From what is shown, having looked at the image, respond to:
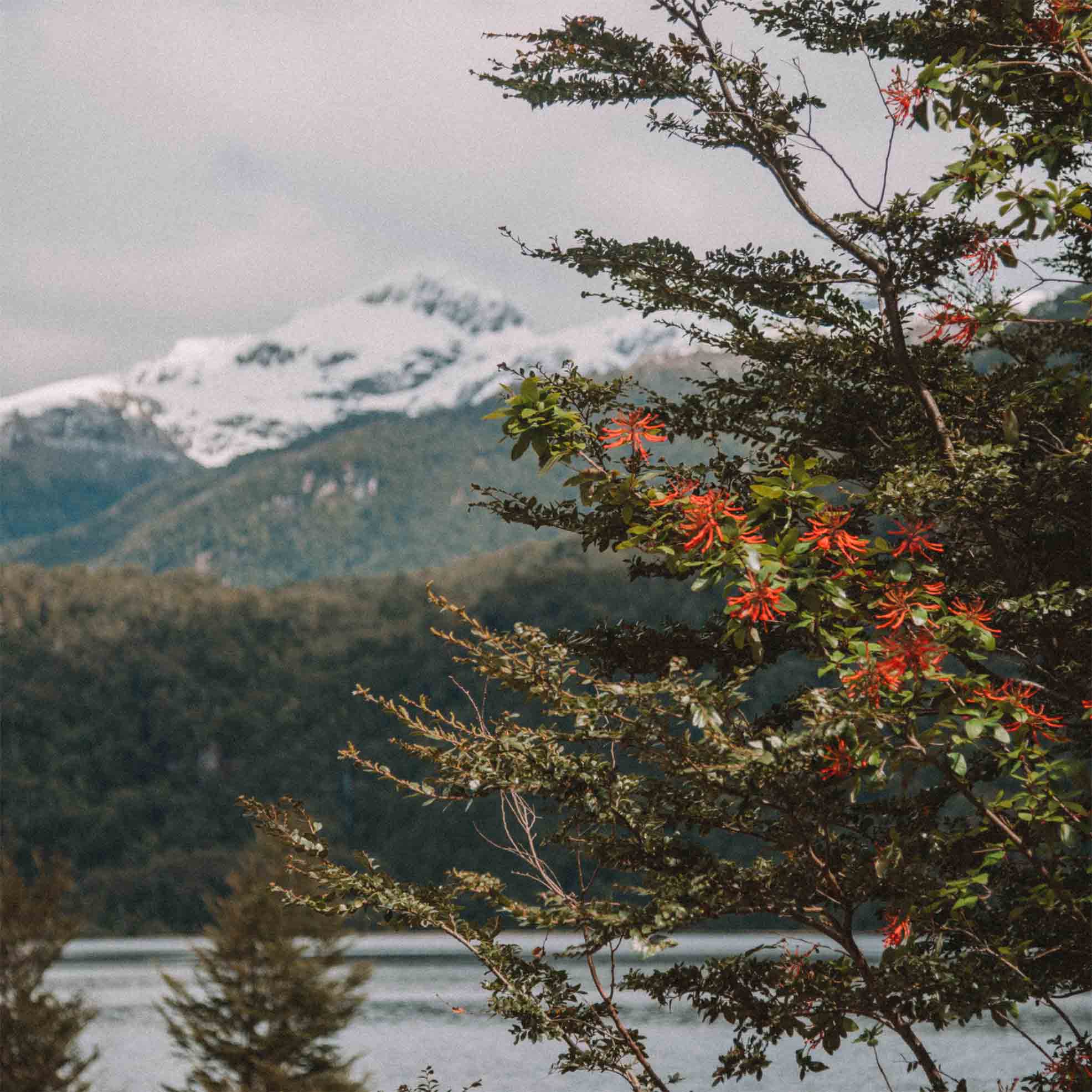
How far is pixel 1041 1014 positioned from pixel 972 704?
4353cm

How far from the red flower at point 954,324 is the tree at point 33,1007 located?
16.6 m

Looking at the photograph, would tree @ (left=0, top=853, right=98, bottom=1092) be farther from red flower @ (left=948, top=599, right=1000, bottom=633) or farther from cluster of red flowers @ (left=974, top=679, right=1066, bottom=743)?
cluster of red flowers @ (left=974, top=679, right=1066, bottom=743)

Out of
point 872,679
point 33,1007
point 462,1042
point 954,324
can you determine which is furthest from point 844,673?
point 462,1042

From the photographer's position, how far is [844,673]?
377cm

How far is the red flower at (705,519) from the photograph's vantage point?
381 centimetres

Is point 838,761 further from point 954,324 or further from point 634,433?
point 954,324

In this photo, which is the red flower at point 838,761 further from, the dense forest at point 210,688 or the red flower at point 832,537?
the dense forest at point 210,688

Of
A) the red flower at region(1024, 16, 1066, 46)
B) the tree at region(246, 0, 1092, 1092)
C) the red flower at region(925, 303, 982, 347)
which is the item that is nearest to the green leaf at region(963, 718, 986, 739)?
the tree at region(246, 0, 1092, 1092)

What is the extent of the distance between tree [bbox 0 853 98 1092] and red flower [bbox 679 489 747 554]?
17.4 m

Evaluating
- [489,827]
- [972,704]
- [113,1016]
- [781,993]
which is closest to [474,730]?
[781,993]

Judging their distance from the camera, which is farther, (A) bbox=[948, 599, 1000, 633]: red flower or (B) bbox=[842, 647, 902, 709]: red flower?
(A) bbox=[948, 599, 1000, 633]: red flower

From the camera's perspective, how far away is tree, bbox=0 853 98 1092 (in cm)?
1952

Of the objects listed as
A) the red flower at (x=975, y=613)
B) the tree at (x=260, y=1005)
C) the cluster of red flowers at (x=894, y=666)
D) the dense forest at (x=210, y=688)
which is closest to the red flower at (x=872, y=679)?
the cluster of red flowers at (x=894, y=666)

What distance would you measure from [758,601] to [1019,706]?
72 centimetres
